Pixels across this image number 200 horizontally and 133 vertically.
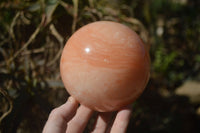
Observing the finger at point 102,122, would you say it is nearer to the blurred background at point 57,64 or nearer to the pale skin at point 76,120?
the pale skin at point 76,120

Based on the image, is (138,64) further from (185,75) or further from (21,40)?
(185,75)

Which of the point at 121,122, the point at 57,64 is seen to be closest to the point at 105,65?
the point at 121,122

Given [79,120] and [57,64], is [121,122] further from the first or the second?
[57,64]

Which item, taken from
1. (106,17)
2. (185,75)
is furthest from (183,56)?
(106,17)

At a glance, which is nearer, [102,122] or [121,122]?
[121,122]

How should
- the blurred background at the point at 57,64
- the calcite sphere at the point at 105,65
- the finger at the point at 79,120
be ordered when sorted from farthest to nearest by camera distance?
the blurred background at the point at 57,64, the finger at the point at 79,120, the calcite sphere at the point at 105,65

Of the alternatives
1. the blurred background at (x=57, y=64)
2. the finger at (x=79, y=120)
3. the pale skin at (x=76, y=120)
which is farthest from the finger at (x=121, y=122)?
the blurred background at (x=57, y=64)

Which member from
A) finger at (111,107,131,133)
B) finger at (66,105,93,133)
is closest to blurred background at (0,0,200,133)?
finger at (66,105,93,133)
